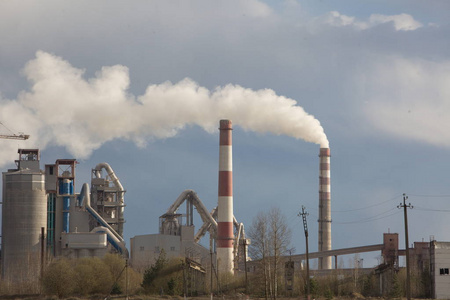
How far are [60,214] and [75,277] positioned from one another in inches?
767

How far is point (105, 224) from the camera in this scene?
78.1 meters

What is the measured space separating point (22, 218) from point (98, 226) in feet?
26.9

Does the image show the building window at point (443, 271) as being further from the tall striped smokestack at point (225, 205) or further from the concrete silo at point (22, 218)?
the concrete silo at point (22, 218)

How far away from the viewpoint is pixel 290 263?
57.5 metres

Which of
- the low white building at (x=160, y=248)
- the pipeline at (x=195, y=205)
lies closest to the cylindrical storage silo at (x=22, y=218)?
the low white building at (x=160, y=248)

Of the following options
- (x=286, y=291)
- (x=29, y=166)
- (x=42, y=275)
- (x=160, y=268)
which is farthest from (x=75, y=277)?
(x=29, y=166)

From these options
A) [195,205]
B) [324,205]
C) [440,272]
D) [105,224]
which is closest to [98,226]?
[105,224]

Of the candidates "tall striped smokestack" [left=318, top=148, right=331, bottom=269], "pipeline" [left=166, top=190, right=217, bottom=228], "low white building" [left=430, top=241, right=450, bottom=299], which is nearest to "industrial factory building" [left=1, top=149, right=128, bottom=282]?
"pipeline" [left=166, top=190, right=217, bottom=228]

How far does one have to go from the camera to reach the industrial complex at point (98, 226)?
7188cm

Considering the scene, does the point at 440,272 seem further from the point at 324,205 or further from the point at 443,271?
the point at 324,205

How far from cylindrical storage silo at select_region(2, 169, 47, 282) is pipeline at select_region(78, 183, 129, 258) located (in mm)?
3877

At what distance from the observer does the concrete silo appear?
73.1 metres

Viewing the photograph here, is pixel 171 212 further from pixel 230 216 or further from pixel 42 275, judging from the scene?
pixel 42 275

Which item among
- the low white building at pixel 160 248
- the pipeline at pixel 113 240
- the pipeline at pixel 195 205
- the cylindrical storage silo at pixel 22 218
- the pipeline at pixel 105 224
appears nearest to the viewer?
the cylindrical storage silo at pixel 22 218
